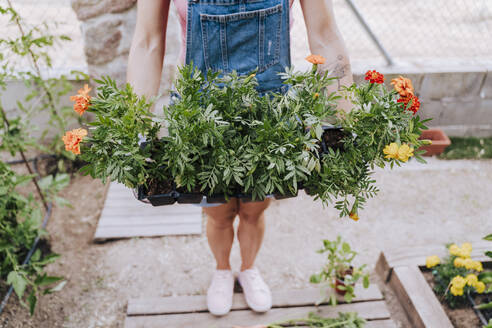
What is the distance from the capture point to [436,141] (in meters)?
3.15

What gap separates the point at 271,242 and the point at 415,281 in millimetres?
908

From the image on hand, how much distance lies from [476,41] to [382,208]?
6.83 feet

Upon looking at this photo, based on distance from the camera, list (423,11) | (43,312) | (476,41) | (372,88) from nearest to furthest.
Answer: (372,88)
(43,312)
(476,41)
(423,11)

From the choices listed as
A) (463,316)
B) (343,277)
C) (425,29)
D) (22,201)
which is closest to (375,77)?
(343,277)

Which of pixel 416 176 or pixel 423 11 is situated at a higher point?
pixel 423 11

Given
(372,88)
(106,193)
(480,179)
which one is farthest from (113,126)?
(480,179)

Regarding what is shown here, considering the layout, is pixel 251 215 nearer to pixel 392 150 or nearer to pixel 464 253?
pixel 392 150

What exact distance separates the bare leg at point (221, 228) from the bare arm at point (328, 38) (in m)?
0.69

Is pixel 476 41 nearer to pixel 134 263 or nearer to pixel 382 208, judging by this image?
pixel 382 208

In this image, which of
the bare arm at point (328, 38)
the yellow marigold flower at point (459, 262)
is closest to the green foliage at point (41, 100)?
the bare arm at point (328, 38)

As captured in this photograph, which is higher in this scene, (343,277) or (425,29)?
(425,29)

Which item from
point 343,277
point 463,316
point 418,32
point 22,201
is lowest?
point 463,316

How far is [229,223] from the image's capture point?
1.72 meters

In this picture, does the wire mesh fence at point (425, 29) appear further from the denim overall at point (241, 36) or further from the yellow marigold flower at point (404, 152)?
the yellow marigold flower at point (404, 152)
